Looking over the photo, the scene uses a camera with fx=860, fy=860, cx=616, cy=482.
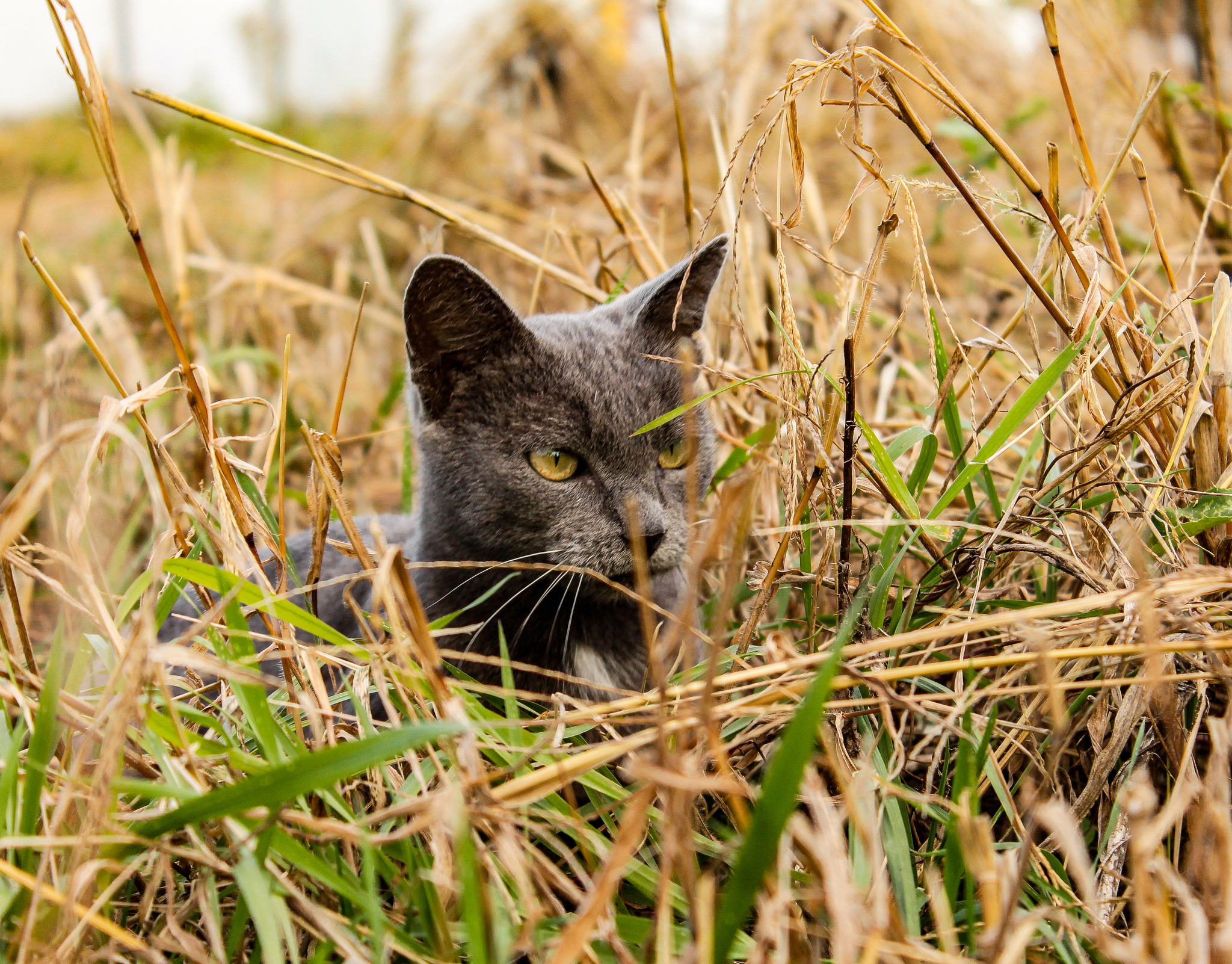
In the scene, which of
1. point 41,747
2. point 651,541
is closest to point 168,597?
point 41,747

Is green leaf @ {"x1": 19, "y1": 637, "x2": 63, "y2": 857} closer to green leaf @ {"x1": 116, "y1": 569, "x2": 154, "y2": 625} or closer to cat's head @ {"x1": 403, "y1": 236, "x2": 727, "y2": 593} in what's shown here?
green leaf @ {"x1": 116, "y1": 569, "x2": 154, "y2": 625}

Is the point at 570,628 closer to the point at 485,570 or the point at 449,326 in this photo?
the point at 485,570

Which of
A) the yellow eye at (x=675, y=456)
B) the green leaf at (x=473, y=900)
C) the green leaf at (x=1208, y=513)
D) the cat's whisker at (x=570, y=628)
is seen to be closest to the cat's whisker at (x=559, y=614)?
the cat's whisker at (x=570, y=628)

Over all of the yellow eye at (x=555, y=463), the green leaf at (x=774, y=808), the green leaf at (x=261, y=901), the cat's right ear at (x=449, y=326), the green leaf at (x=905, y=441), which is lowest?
the green leaf at (x=261, y=901)

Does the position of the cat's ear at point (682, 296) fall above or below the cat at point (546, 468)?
above

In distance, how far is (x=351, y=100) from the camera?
278 inches

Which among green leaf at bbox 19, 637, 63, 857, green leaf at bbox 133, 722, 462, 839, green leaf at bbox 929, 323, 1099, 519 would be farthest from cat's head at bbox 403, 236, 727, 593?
green leaf at bbox 19, 637, 63, 857

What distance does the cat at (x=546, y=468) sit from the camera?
1.41m

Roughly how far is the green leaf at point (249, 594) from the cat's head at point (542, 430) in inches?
15.6

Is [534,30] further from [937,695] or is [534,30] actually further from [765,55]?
[937,695]

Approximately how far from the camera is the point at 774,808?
30.0 inches

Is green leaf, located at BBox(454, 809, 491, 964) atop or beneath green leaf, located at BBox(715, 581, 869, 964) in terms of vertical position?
beneath

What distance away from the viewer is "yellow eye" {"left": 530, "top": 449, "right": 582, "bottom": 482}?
1457 mm

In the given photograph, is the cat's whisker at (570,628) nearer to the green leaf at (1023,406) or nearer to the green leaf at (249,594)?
the green leaf at (249,594)
